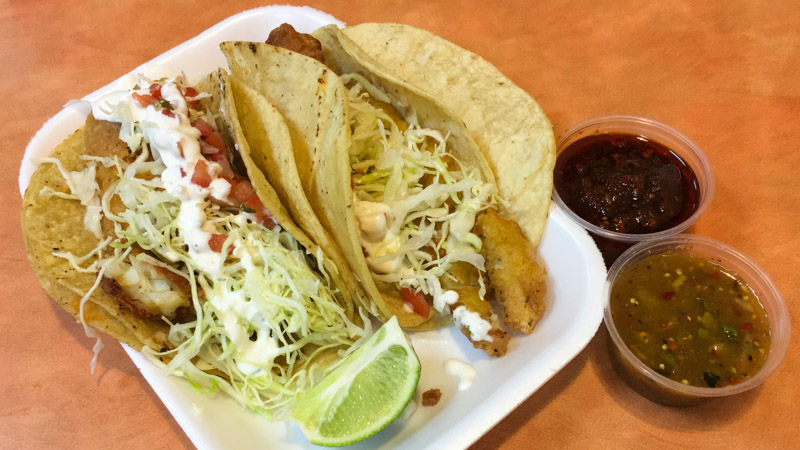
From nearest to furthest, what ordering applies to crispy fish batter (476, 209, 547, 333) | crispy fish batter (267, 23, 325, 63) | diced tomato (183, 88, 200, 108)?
1. crispy fish batter (476, 209, 547, 333)
2. diced tomato (183, 88, 200, 108)
3. crispy fish batter (267, 23, 325, 63)

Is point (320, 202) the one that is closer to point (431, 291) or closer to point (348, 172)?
point (348, 172)

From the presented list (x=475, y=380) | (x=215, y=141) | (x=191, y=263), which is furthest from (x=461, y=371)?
(x=215, y=141)

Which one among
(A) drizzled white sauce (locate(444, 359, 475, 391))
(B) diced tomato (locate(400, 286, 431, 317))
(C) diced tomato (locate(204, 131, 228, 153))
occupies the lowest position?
(A) drizzled white sauce (locate(444, 359, 475, 391))

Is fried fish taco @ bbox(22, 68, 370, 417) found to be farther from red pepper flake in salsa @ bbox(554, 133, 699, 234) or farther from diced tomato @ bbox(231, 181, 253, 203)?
red pepper flake in salsa @ bbox(554, 133, 699, 234)

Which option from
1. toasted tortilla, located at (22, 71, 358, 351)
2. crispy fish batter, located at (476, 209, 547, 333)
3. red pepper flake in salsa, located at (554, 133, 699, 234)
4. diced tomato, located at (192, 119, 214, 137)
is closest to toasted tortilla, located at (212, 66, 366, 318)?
toasted tortilla, located at (22, 71, 358, 351)

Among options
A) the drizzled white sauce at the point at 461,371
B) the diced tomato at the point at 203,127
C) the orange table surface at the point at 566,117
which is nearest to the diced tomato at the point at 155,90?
the diced tomato at the point at 203,127

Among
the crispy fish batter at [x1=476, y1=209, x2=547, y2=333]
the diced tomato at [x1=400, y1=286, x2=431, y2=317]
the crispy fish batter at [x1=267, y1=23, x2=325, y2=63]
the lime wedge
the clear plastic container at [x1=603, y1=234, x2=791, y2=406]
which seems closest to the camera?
the lime wedge
